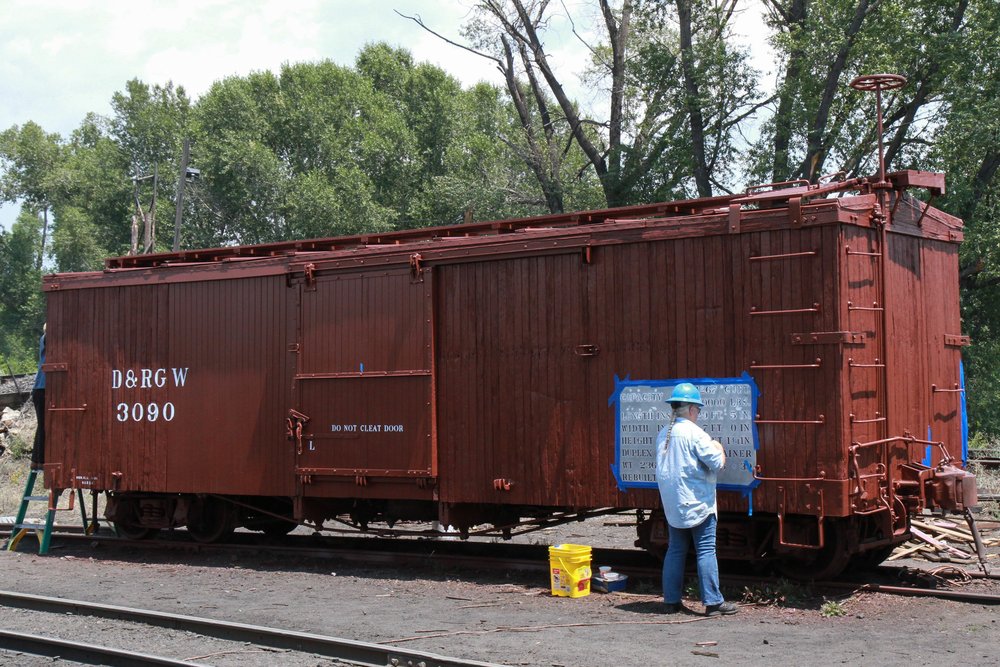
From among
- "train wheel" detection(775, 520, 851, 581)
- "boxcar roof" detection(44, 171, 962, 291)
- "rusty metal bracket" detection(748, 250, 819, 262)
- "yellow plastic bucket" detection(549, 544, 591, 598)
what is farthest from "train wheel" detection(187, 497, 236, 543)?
"rusty metal bracket" detection(748, 250, 819, 262)

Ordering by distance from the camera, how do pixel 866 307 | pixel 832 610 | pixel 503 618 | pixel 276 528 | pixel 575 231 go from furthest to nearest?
pixel 276 528
pixel 575 231
pixel 866 307
pixel 503 618
pixel 832 610

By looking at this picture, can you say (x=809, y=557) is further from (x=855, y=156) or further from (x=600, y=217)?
(x=855, y=156)

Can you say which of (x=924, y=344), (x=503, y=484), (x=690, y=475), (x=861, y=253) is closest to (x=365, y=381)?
(x=503, y=484)

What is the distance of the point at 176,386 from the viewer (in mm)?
11492

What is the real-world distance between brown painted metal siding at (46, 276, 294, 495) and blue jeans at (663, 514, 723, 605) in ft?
14.8

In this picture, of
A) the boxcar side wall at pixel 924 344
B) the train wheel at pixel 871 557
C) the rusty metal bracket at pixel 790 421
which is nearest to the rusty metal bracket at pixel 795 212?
the boxcar side wall at pixel 924 344

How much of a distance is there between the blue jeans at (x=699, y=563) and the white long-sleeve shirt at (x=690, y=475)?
119mm

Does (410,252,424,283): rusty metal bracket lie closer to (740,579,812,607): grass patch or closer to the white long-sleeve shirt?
the white long-sleeve shirt

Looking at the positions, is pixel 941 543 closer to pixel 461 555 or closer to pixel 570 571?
pixel 570 571

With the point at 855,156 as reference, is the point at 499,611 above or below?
below

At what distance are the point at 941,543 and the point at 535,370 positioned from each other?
4.36m

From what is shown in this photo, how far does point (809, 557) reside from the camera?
8.34 metres

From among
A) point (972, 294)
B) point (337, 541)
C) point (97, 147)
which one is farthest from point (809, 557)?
point (97, 147)

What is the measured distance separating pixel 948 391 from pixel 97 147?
50.5 m
